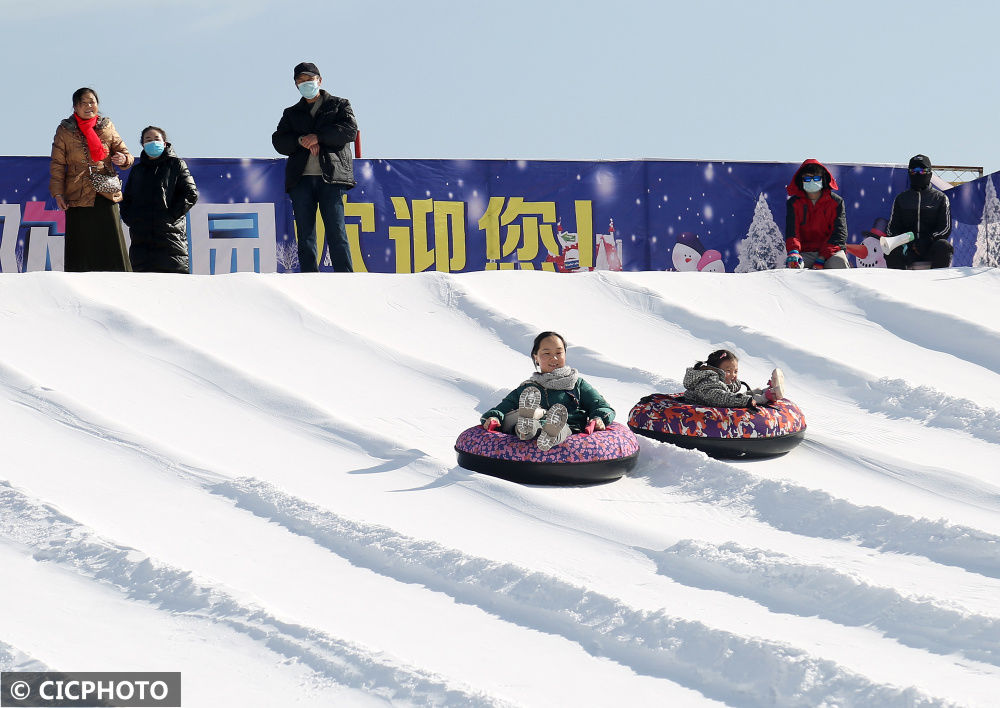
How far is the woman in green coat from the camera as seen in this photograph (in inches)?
214

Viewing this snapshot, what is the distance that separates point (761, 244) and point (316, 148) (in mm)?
4639

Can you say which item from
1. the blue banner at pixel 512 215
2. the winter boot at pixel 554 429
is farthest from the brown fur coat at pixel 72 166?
the winter boot at pixel 554 429

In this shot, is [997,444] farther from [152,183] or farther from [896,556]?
[152,183]

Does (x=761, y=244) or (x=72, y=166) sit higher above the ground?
(x=72, y=166)

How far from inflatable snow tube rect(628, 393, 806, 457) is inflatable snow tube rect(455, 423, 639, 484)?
45 centimetres

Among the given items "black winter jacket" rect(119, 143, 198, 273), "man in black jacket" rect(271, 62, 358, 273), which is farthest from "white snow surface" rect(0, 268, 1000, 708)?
"man in black jacket" rect(271, 62, 358, 273)

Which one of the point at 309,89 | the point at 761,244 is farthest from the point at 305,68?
the point at 761,244

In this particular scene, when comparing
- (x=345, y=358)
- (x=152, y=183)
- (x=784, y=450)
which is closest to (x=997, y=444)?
(x=784, y=450)

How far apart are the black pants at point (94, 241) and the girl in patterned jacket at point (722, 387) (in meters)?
4.53

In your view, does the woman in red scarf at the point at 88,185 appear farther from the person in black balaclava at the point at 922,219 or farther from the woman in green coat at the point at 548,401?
the person in black balaclava at the point at 922,219

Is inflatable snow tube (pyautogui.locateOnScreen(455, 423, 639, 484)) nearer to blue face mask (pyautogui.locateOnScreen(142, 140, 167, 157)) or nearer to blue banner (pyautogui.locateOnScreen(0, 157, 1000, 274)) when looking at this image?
blue face mask (pyautogui.locateOnScreen(142, 140, 167, 157))

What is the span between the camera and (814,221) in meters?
10.1

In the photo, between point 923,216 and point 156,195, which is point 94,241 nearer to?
point 156,195

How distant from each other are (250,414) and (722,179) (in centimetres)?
617
